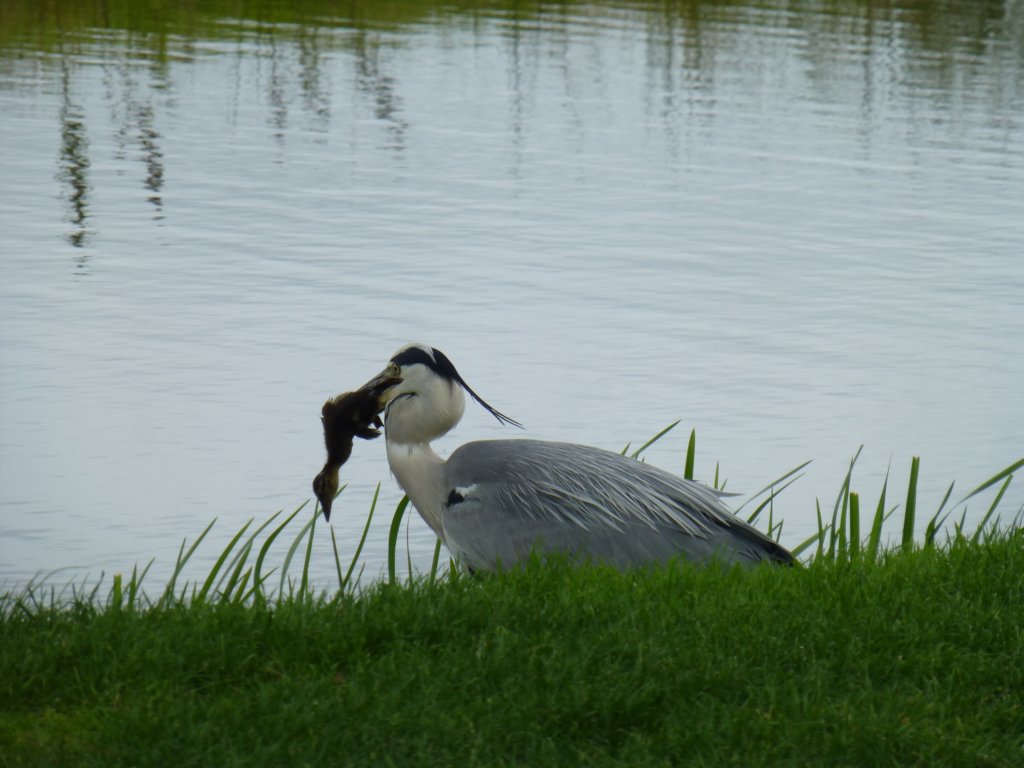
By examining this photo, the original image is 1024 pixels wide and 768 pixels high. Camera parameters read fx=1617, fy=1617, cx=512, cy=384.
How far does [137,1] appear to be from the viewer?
38.3 m

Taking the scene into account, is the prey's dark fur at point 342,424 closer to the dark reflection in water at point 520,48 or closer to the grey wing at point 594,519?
the grey wing at point 594,519

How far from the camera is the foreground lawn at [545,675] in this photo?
4.34 m

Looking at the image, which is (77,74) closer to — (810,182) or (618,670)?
(810,182)

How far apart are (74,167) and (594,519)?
15.1m

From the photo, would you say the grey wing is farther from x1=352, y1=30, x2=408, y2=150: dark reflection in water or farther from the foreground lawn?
x1=352, y1=30, x2=408, y2=150: dark reflection in water

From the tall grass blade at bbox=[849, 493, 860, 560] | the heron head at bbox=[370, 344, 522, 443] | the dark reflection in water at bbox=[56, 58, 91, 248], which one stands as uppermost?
the dark reflection in water at bbox=[56, 58, 91, 248]

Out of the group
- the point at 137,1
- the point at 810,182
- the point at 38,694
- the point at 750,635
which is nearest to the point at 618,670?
the point at 750,635

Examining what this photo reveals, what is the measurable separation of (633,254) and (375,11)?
2484 centimetres

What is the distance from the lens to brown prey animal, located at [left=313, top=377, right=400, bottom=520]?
22.4 feet

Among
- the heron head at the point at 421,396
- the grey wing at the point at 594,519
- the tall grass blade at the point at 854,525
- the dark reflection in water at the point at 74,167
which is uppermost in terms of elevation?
the dark reflection in water at the point at 74,167

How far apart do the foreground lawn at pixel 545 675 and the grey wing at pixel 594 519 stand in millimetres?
400

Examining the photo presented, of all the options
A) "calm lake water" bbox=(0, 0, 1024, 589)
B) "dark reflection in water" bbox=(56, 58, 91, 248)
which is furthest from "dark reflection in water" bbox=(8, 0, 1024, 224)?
"calm lake water" bbox=(0, 0, 1024, 589)

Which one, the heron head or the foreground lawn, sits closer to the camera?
the foreground lawn

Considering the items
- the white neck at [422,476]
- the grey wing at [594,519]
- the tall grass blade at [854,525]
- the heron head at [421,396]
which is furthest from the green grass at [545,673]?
the heron head at [421,396]
